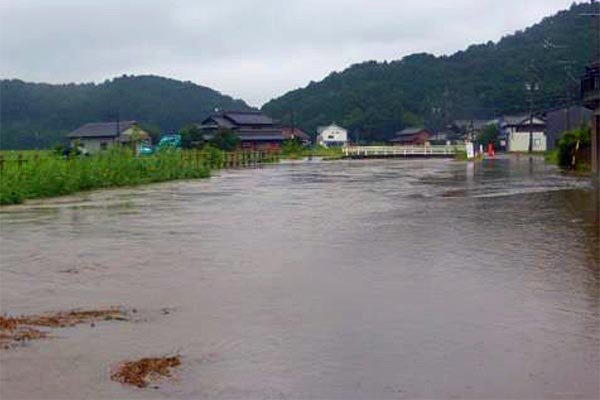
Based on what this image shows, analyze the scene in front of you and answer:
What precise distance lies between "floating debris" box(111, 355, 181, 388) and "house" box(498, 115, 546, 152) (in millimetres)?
73337

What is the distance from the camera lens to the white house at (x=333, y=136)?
338ft

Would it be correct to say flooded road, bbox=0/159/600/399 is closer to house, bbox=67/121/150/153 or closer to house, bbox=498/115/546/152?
house, bbox=67/121/150/153

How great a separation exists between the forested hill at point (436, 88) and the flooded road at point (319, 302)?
6406cm

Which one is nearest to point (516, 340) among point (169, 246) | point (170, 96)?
point (169, 246)

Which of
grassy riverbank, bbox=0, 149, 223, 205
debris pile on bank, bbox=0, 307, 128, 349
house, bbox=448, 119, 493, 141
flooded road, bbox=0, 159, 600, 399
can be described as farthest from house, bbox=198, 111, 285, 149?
debris pile on bank, bbox=0, 307, 128, 349

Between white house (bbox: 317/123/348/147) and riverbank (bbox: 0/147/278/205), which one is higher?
white house (bbox: 317/123/348/147)

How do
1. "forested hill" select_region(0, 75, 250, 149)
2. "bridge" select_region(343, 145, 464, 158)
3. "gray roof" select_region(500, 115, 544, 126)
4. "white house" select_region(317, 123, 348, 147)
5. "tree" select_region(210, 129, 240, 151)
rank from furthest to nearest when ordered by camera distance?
1. "white house" select_region(317, 123, 348, 147)
2. "forested hill" select_region(0, 75, 250, 149)
3. "gray roof" select_region(500, 115, 544, 126)
4. "bridge" select_region(343, 145, 464, 158)
5. "tree" select_region(210, 129, 240, 151)

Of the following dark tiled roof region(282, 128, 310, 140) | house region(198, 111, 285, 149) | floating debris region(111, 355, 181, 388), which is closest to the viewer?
floating debris region(111, 355, 181, 388)

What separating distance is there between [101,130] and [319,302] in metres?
72.5

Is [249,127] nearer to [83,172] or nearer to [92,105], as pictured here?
[92,105]

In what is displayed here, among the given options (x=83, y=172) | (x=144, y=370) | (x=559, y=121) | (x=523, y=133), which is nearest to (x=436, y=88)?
(x=523, y=133)

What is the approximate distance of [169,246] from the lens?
11.5 metres

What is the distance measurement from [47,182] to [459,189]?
1259 cm

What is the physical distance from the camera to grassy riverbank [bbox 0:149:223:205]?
22.7 meters
